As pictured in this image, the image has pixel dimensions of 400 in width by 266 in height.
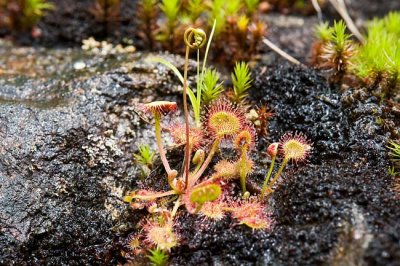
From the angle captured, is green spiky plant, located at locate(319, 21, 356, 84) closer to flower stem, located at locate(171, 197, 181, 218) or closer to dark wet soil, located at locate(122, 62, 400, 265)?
dark wet soil, located at locate(122, 62, 400, 265)

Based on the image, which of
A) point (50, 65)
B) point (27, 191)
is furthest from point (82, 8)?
point (27, 191)

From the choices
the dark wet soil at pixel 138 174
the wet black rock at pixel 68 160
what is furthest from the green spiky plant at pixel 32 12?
the wet black rock at pixel 68 160

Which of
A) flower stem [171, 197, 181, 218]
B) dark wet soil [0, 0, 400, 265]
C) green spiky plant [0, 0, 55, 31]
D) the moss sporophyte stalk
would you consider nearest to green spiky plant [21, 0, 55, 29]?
green spiky plant [0, 0, 55, 31]

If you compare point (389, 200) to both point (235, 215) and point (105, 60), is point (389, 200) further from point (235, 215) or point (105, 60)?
point (105, 60)

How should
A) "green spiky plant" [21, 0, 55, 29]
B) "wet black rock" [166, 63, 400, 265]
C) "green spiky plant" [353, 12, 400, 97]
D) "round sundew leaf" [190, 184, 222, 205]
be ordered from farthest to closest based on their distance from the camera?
"green spiky plant" [21, 0, 55, 29]
"green spiky plant" [353, 12, 400, 97]
"round sundew leaf" [190, 184, 222, 205]
"wet black rock" [166, 63, 400, 265]

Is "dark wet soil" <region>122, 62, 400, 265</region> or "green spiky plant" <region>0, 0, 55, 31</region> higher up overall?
"green spiky plant" <region>0, 0, 55, 31</region>

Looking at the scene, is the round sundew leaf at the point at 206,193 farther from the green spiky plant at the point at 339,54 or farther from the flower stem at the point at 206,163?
the green spiky plant at the point at 339,54

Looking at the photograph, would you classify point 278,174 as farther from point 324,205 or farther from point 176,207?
point 176,207

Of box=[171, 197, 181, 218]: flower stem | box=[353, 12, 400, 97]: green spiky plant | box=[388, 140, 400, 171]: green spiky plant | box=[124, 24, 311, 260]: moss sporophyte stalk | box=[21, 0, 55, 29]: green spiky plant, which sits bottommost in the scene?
box=[171, 197, 181, 218]: flower stem
